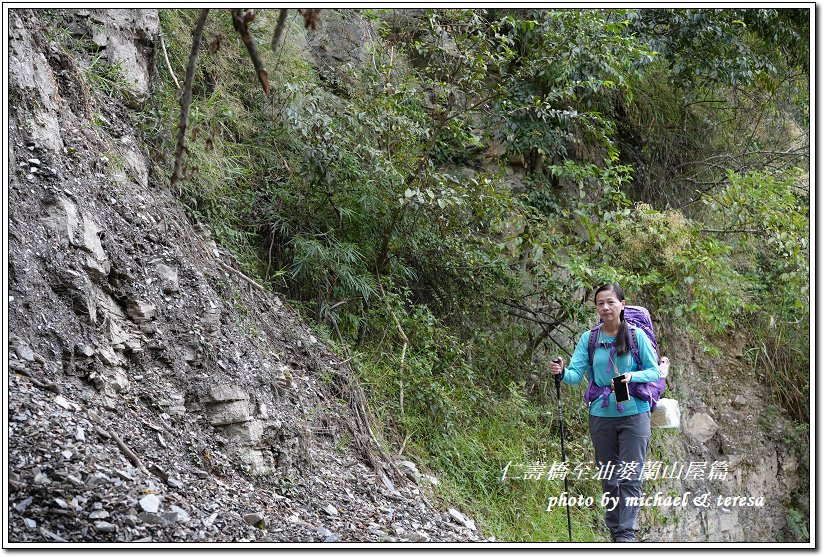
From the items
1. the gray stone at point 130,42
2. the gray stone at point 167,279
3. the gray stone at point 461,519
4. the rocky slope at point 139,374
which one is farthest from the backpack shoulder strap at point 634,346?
the gray stone at point 130,42

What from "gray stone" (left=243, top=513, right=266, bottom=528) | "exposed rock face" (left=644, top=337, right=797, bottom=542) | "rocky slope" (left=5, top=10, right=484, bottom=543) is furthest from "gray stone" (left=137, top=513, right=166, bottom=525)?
"exposed rock face" (left=644, top=337, right=797, bottom=542)

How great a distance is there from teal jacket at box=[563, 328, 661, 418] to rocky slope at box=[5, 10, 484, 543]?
111 cm

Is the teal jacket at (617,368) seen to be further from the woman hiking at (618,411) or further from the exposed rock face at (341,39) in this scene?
the exposed rock face at (341,39)

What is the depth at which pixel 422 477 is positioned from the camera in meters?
4.86

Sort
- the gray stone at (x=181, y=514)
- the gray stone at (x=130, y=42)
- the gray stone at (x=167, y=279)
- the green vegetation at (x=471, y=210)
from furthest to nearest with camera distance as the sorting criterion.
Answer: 1. the green vegetation at (x=471, y=210)
2. the gray stone at (x=130, y=42)
3. the gray stone at (x=167, y=279)
4. the gray stone at (x=181, y=514)

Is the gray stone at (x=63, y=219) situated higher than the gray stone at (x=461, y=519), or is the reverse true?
the gray stone at (x=63, y=219)

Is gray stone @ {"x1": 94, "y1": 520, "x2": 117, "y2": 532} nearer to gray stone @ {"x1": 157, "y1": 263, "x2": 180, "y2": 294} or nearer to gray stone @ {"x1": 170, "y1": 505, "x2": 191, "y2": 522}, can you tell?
gray stone @ {"x1": 170, "y1": 505, "x2": 191, "y2": 522}

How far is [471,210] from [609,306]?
2.44 m

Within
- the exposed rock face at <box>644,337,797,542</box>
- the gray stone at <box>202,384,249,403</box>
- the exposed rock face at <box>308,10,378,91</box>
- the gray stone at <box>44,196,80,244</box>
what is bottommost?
the exposed rock face at <box>644,337,797,542</box>

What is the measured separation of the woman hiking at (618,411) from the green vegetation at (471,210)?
133cm

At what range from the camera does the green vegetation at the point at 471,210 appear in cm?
545

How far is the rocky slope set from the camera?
117 inches
